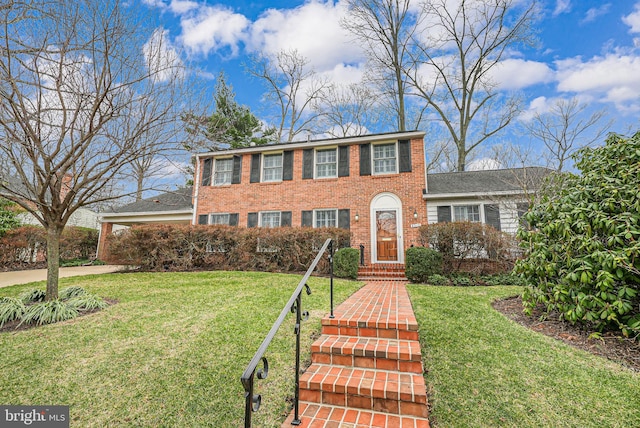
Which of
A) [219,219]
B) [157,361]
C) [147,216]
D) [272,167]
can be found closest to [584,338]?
[157,361]

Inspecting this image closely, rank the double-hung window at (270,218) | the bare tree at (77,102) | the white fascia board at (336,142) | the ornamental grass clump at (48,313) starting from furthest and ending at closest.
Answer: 1. the double-hung window at (270,218)
2. the white fascia board at (336,142)
3. the ornamental grass clump at (48,313)
4. the bare tree at (77,102)

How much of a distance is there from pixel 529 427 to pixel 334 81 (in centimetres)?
2164

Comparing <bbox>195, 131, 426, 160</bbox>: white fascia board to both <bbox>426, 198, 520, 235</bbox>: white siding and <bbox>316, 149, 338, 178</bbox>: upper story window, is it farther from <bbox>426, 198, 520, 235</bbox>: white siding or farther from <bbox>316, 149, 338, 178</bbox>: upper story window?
<bbox>426, 198, 520, 235</bbox>: white siding

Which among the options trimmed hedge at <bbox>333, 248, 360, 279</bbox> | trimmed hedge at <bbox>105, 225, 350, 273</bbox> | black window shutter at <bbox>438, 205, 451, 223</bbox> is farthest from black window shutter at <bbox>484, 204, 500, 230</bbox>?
trimmed hedge at <bbox>333, 248, 360, 279</bbox>

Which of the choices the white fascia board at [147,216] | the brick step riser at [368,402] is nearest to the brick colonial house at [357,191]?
the white fascia board at [147,216]

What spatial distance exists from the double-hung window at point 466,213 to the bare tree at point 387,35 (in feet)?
28.0

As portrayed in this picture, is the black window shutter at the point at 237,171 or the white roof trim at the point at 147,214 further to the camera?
the white roof trim at the point at 147,214

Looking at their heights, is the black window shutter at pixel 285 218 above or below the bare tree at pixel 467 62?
below

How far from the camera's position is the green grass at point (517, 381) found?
2350 mm

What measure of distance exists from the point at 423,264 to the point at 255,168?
8039 millimetres

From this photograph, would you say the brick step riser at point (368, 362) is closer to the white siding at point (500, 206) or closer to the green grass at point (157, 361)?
the green grass at point (157, 361)

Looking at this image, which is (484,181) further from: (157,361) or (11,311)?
(11,311)

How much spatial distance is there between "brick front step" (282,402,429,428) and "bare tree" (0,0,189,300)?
474 centimetres

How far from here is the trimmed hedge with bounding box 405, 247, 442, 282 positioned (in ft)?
26.2
